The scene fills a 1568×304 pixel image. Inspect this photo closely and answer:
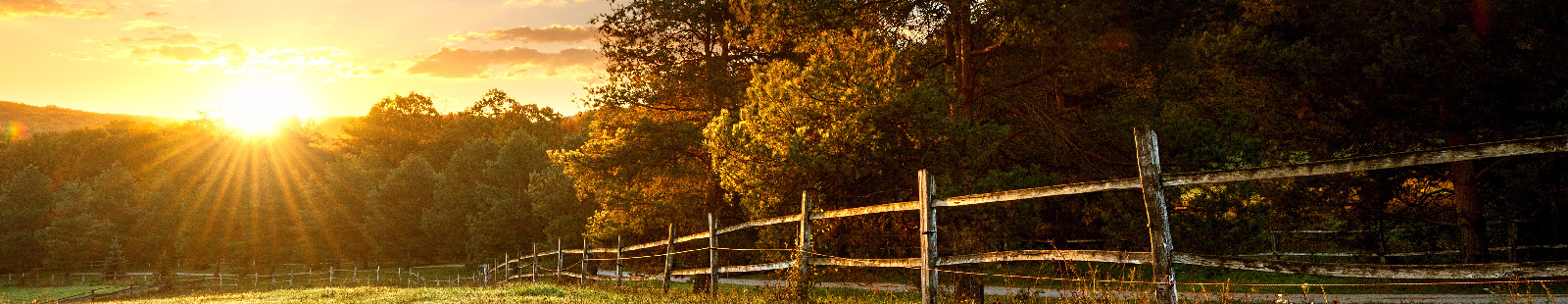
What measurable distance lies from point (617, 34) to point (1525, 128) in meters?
20.8

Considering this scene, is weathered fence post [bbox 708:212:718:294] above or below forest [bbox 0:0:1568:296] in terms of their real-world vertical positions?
below

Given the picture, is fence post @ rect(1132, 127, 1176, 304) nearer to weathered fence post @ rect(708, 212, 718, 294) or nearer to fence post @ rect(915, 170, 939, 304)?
fence post @ rect(915, 170, 939, 304)

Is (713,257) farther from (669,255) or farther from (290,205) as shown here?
(290,205)

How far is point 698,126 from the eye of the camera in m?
24.3

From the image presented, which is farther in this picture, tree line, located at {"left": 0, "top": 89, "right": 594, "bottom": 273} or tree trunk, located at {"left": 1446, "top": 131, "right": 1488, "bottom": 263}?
tree line, located at {"left": 0, "top": 89, "right": 594, "bottom": 273}

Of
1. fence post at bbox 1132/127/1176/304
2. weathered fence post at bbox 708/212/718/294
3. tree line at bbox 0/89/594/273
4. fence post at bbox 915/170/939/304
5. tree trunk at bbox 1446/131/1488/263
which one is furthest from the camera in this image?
tree line at bbox 0/89/594/273

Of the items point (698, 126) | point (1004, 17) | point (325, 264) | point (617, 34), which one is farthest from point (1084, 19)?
point (325, 264)

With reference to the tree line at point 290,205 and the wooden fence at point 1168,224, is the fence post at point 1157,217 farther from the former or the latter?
the tree line at point 290,205

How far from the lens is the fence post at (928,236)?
9930 mm

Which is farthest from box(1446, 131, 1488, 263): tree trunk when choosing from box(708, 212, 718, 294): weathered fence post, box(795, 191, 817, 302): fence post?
box(708, 212, 718, 294): weathered fence post

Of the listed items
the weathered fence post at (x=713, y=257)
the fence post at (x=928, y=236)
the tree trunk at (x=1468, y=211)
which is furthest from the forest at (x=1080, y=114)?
the fence post at (x=928, y=236)

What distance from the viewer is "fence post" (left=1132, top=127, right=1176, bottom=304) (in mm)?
7426

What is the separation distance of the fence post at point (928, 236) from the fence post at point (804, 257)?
96.3 inches

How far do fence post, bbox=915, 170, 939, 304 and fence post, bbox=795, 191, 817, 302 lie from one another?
96.3 inches
